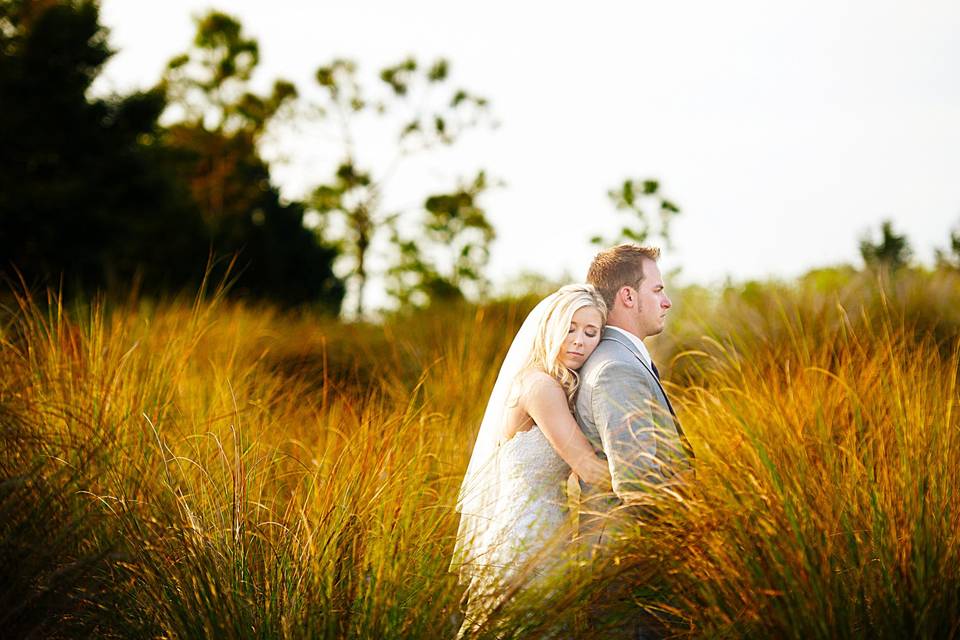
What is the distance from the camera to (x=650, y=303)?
4.23 m

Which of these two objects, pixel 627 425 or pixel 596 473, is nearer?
pixel 627 425

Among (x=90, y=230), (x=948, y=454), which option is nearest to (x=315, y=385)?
(x=948, y=454)

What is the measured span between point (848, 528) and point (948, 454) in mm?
736

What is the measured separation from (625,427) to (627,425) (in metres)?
0.02

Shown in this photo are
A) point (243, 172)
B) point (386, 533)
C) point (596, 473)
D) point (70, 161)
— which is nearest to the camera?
point (386, 533)

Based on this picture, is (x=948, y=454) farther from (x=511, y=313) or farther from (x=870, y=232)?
(x=870, y=232)

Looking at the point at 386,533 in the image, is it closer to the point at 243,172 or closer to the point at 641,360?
the point at 641,360

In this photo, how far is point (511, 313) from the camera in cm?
963

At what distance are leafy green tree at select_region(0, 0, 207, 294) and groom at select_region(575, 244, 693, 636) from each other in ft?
58.7

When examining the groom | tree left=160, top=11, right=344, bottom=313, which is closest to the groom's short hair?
the groom

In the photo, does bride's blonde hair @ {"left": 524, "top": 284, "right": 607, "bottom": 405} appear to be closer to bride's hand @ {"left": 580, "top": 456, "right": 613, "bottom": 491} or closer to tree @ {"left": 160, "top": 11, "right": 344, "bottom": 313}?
bride's hand @ {"left": 580, "top": 456, "right": 613, "bottom": 491}

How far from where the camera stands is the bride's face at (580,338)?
13.1ft

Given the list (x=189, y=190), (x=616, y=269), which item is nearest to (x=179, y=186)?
(x=189, y=190)

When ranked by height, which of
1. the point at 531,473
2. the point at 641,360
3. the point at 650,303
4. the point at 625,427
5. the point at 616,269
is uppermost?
the point at 616,269
